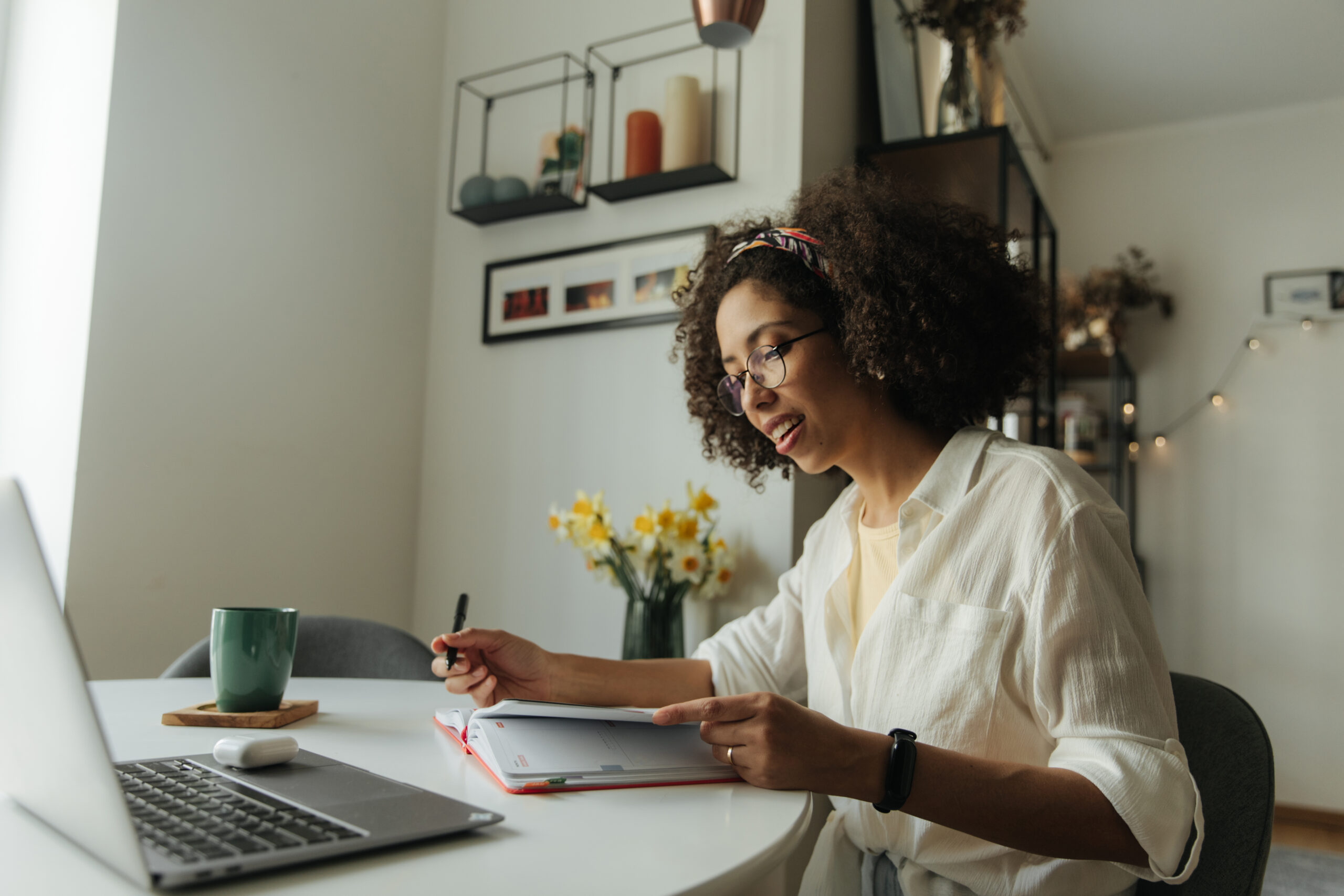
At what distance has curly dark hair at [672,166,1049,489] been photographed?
1.18m

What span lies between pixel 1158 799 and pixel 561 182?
6.45 feet

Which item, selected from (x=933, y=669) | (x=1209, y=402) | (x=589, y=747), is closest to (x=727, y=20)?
(x=933, y=669)

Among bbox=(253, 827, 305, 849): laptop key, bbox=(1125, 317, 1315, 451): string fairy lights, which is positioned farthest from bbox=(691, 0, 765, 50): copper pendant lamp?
bbox=(1125, 317, 1315, 451): string fairy lights

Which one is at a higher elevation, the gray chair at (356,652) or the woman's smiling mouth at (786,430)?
the woman's smiling mouth at (786,430)

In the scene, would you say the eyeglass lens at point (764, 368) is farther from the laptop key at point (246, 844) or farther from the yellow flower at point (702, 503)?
the laptop key at point (246, 844)

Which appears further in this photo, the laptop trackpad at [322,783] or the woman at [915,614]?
the woman at [915,614]

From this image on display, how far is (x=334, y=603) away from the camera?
2.28 metres

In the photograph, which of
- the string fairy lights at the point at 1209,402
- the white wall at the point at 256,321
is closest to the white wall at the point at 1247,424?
the string fairy lights at the point at 1209,402

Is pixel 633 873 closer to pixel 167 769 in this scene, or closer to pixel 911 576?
pixel 167 769

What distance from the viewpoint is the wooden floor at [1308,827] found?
3.36 meters

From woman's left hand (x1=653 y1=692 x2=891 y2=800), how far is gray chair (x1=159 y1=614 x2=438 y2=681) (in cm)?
91

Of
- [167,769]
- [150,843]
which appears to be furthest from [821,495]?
[150,843]

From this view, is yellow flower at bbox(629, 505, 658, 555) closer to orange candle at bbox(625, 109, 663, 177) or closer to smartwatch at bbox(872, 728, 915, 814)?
orange candle at bbox(625, 109, 663, 177)

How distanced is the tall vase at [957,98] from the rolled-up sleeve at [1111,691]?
1.62 metres
